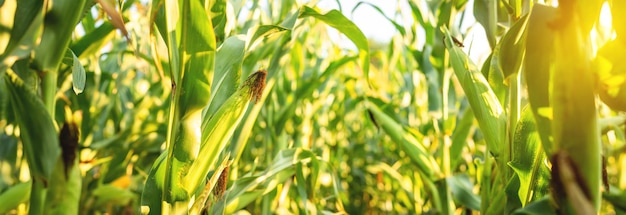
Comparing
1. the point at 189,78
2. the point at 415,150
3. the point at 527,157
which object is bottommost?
the point at 415,150

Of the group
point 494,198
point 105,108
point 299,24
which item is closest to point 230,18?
point 299,24

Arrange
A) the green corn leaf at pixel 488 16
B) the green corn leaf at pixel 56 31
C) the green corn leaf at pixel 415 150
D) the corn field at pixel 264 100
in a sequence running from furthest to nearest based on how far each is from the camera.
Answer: the green corn leaf at pixel 415 150 → the green corn leaf at pixel 488 16 → the green corn leaf at pixel 56 31 → the corn field at pixel 264 100

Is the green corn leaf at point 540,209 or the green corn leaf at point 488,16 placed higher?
the green corn leaf at point 488,16

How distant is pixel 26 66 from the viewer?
0.47 meters

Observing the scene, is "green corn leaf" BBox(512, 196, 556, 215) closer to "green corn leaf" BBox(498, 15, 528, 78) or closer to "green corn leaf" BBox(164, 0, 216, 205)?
"green corn leaf" BBox(498, 15, 528, 78)

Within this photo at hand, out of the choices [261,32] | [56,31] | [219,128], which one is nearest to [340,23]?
[261,32]

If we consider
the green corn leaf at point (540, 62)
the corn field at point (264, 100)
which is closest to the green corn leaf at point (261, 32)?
the corn field at point (264, 100)

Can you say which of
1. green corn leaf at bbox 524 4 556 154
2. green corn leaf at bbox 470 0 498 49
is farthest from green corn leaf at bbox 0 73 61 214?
green corn leaf at bbox 470 0 498 49

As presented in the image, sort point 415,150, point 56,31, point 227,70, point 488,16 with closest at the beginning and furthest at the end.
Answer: point 56,31 < point 227,70 < point 488,16 < point 415,150

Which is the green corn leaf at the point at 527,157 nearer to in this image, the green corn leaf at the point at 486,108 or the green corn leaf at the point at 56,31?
the green corn leaf at the point at 486,108

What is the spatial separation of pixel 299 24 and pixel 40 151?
42 centimetres

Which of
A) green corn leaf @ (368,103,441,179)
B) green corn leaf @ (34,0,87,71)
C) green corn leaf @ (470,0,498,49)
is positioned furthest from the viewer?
green corn leaf @ (368,103,441,179)

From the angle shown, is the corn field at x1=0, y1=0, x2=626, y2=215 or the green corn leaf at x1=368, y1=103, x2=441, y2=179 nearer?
the corn field at x1=0, y1=0, x2=626, y2=215

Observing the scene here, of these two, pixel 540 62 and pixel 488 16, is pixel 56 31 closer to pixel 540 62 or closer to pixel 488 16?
pixel 540 62
